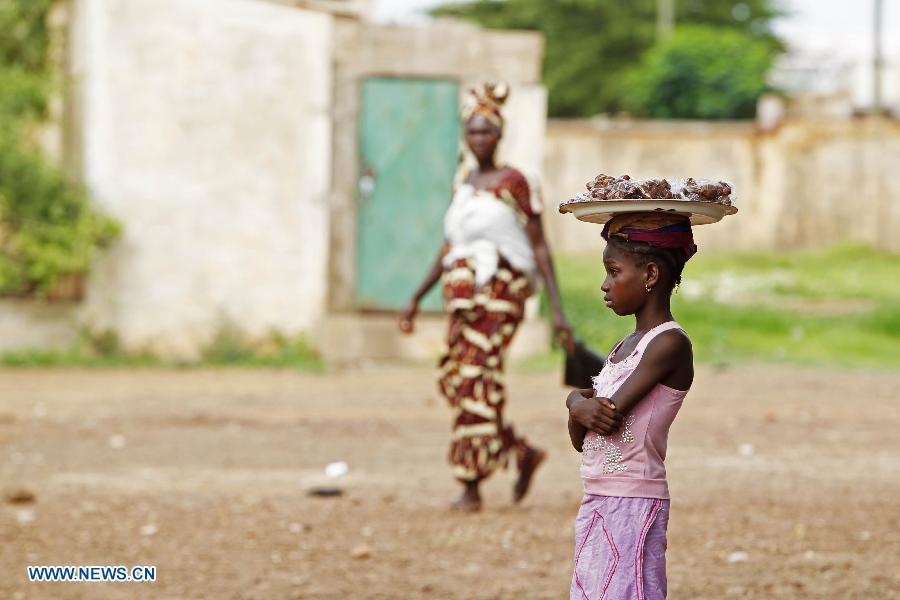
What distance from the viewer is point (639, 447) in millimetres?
3199

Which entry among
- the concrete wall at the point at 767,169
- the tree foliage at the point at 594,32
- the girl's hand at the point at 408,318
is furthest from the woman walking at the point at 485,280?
the tree foliage at the point at 594,32

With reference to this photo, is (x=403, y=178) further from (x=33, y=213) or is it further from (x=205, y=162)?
(x=33, y=213)

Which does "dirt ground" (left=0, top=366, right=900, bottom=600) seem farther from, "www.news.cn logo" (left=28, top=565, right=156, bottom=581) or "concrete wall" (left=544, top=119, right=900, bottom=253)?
"concrete wall" (left=544, top=119, right=900, bottom=253)

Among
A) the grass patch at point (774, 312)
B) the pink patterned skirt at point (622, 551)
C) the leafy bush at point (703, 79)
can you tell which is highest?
the leafy bush at point (703, 79)

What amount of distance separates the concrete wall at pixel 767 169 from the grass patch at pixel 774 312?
3235mm

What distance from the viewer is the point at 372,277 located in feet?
40.5

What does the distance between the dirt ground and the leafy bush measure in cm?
2540

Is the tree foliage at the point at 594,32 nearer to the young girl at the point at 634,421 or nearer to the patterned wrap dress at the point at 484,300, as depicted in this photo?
the patterned wrap dress at the point at 484,300

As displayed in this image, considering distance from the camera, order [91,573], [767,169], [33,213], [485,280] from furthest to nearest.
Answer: [767,169] → [33,213] → [485,280] → [91,573]

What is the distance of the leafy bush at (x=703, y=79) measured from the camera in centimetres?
3575

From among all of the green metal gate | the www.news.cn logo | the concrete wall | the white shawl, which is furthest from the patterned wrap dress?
the concrete wall

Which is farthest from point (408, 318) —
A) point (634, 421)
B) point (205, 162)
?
point (205, 162)

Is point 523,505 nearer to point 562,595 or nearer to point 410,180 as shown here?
point 562,595

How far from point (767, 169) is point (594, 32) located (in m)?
18.0
